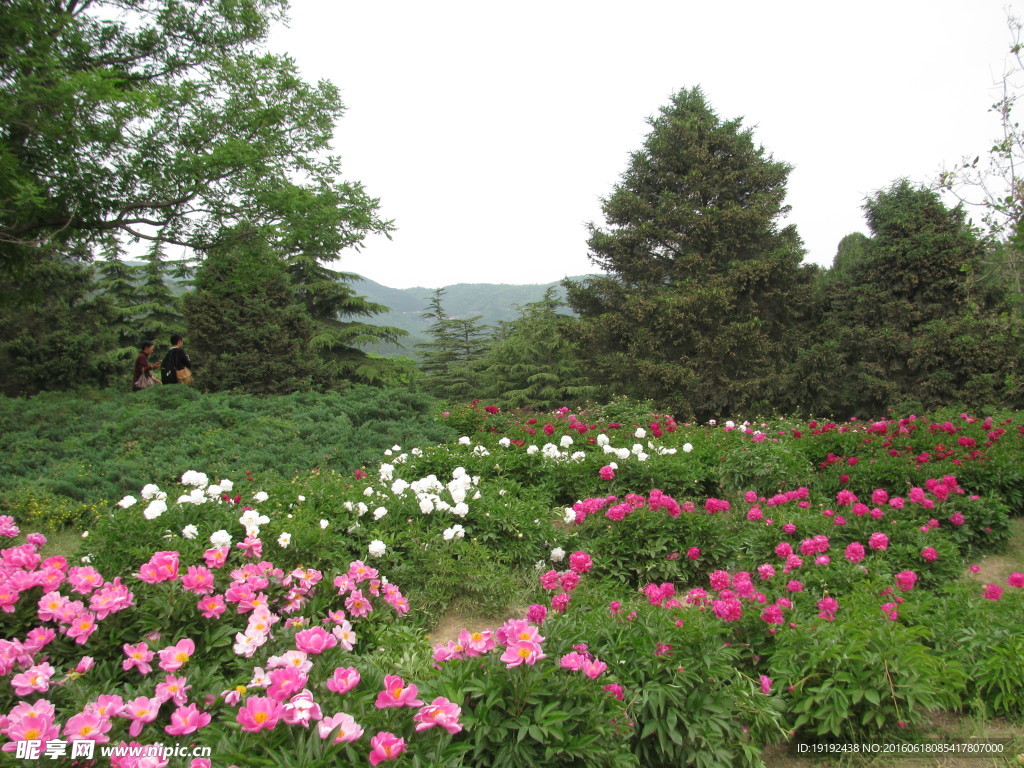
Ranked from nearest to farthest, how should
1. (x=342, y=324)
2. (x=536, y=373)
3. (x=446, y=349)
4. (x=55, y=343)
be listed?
(x=55, y=343) < (x=536, y=373) < (x=342, y=324) < (x=446, y=349)

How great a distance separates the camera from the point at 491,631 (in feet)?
7.14

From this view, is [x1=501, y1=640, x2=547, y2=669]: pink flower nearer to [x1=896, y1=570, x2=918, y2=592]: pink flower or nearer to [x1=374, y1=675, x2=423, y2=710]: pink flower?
[x1=374, y1=675, x2=423, y2=710]: pink flower

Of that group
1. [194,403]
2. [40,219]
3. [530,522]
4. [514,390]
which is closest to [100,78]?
[40,219]

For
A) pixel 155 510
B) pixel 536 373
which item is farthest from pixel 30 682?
pixel 536 373

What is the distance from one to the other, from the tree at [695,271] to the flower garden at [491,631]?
10510mm

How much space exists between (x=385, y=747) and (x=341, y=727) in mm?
140

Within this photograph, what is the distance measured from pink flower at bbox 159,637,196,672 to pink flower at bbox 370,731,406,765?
32.9 inches

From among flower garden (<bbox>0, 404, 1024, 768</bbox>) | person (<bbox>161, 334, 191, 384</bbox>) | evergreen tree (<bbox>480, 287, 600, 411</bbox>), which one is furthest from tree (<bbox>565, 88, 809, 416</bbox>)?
flower garden (<bbox>0, 404, 1024, 768</bbox>)

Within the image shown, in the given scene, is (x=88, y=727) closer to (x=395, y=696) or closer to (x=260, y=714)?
(x=260, y=714)

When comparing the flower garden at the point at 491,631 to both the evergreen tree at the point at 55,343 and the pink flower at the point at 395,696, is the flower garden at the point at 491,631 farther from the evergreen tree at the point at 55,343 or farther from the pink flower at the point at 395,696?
the evergreen tree at the point at 55,343

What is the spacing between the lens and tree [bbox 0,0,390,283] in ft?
24.7

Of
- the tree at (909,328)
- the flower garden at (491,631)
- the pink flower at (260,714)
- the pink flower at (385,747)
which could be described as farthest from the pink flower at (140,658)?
the tree at (909,328)

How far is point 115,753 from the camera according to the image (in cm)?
152

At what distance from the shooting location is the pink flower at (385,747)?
1.38 metres
